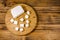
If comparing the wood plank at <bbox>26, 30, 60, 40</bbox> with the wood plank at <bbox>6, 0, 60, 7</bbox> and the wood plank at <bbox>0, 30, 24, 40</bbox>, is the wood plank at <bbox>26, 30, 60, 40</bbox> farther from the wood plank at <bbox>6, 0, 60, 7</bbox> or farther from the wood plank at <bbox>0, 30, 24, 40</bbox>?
the wood plank at <bbox>6, 0, 60, 7</bbox>

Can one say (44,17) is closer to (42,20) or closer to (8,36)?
(42,20)

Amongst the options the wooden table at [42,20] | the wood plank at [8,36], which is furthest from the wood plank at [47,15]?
the wood plank at [8,36]

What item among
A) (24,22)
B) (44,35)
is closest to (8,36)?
(24,22)

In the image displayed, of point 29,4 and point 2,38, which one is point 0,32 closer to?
point 2,38

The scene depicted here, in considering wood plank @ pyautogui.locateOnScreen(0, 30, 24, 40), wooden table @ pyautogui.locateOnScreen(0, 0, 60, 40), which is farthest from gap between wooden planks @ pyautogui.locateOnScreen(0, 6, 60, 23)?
wood plank @ pyautogui.locateOnScreen(0, 30, 24, 40)

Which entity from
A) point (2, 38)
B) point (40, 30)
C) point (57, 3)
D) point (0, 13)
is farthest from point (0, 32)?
point (57, 3)

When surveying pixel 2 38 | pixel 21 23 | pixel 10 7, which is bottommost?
pixel 2 38

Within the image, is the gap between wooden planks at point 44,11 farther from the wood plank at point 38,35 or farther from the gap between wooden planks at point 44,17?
the wood plank at point 38,35
